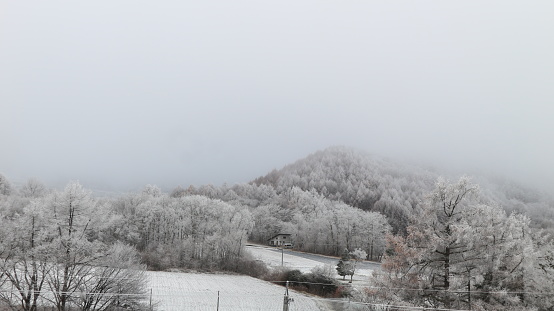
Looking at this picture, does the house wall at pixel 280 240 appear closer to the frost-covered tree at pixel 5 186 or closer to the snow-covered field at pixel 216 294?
the snow-covered field at pixel 216 294

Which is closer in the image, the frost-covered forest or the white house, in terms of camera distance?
the frost-covered forest

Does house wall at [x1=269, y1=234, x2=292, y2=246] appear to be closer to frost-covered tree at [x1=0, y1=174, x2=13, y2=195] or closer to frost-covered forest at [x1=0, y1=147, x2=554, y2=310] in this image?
frost-covered forest at [x1=0, y1=147, x2=554, y2=310]

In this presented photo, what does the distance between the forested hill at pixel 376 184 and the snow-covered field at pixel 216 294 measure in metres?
59.3

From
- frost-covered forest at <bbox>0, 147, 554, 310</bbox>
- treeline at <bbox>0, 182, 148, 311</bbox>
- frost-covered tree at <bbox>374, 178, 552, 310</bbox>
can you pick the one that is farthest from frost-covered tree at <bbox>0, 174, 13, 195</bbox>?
frost-covered tree at <bbox>374, 178, 552, 310</bbox>

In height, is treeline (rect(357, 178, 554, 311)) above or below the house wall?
above

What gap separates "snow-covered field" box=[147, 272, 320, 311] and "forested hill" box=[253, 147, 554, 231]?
59.3 metres

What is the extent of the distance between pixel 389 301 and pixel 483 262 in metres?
5.55

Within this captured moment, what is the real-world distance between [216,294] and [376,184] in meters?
114

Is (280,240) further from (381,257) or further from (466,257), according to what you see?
(466,257)

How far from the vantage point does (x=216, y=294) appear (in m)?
43.3

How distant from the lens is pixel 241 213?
84750 mm

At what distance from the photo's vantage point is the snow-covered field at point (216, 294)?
3600 cm

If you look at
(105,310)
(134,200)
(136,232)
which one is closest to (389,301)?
(105,310)

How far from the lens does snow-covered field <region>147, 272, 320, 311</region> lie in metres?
36.0
